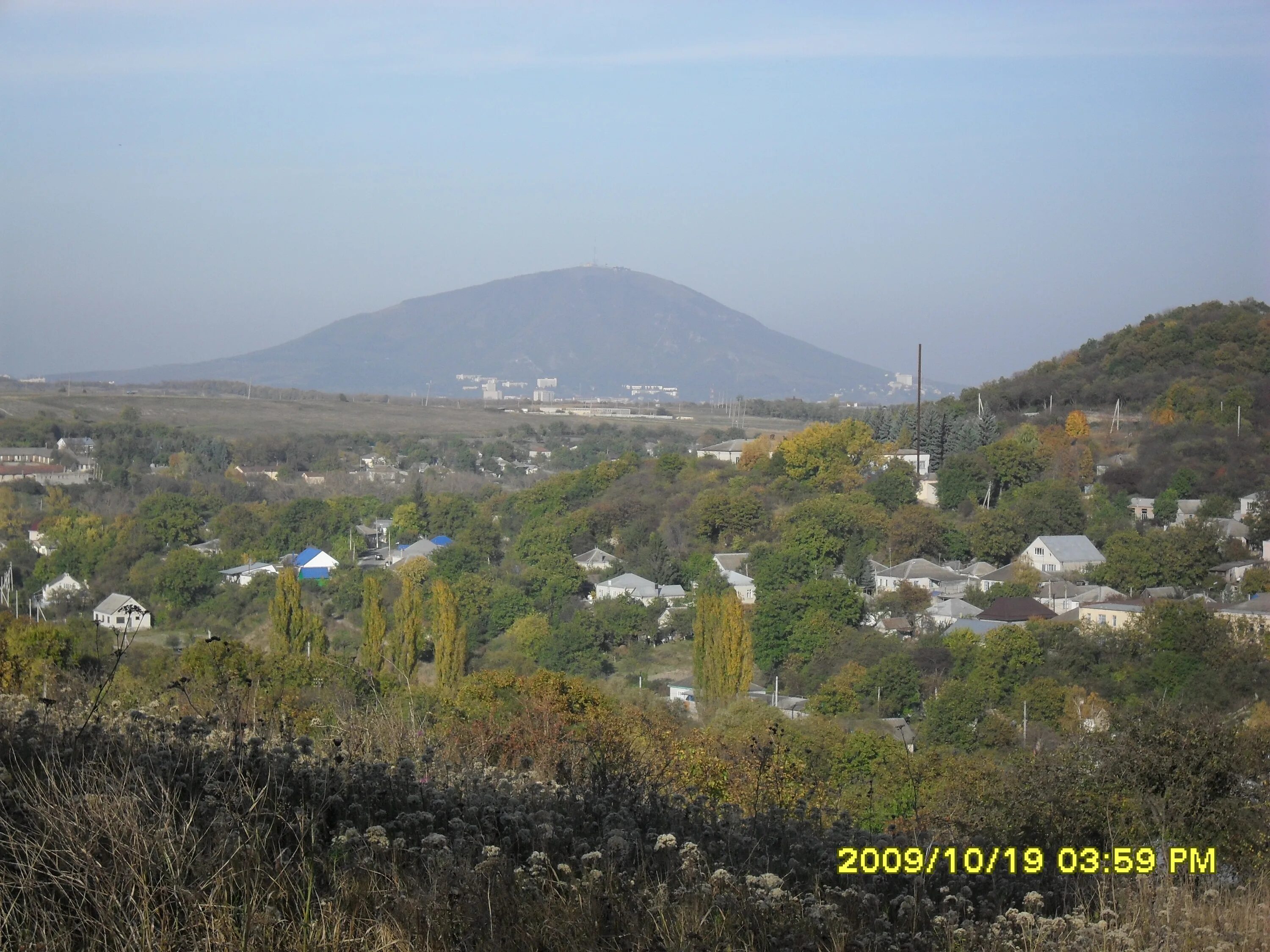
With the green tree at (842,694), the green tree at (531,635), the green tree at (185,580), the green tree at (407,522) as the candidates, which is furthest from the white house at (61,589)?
the green tree at (842,694)

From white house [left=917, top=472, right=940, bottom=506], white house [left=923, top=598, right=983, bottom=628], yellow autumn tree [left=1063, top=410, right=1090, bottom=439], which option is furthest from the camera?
yellow autumn tree [left=1063, top=410, right=1090, bottom=439]

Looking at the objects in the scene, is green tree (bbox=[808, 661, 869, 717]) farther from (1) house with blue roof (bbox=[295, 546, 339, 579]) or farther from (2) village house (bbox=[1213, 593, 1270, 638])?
(1) house with blue roof (bbox=[295, 546, 339, 579])

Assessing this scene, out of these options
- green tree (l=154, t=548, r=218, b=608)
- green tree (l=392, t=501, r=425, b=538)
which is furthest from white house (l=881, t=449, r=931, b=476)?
green tree (l=154, t=548, r=218, b=608)

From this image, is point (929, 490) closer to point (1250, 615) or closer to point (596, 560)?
point (596, 560)

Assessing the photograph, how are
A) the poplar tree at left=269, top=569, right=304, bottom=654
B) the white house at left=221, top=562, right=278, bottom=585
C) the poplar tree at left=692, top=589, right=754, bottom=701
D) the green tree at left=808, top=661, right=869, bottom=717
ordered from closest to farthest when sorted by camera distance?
the green tree at left=808, top=661, right=869, bottom=717
the poplar tree at left=692, top=589, right=754, bottom=701
the poplar tree at left=269, top=569, right=304, bottom=654
the white house at left=221, top=562, right=278, bottom=585

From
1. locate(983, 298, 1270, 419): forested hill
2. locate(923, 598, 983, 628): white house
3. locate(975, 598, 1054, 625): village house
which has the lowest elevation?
locate(923, 598, 983, 628): white house

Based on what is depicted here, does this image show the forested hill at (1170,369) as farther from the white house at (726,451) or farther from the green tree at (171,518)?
the green tree at (171,518)

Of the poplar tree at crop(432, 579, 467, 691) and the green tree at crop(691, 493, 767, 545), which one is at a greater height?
the green tree at crop(691, 493, 767, 545)
